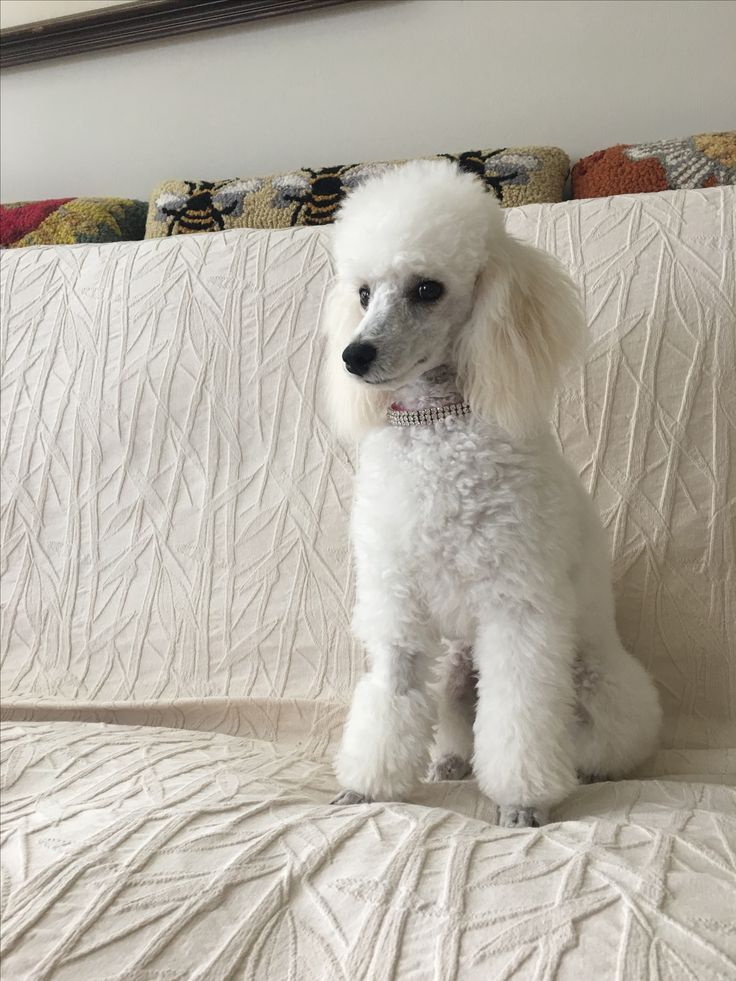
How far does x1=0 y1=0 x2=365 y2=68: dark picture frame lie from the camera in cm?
162

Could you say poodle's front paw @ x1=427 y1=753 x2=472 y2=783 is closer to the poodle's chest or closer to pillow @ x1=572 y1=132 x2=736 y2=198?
the poodle's chest

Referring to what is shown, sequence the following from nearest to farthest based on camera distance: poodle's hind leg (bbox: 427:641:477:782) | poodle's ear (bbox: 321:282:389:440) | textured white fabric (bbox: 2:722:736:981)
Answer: textured white fabric (bbox: 2:722:736:981)
poodle's ear (bbox: 321:282:389:440)
poodle's hind leg (bbox: 427:641:477:782)

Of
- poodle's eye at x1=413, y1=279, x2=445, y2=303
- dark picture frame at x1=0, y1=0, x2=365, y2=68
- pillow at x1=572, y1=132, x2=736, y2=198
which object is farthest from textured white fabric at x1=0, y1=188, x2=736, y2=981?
dark picture frame at x1=0, y1=0, x2=365, y2=68

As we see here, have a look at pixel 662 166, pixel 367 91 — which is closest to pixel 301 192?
pixel 367 91

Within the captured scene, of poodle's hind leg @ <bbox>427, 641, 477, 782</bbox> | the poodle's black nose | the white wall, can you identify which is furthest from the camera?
the white wall

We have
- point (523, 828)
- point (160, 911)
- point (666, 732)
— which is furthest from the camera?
point (666, 732)

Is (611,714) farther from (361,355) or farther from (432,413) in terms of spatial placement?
(361,355)

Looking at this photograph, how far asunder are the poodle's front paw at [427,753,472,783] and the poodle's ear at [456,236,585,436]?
449mm

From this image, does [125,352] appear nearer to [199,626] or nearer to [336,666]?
[199,626]

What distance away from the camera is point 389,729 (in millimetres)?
938

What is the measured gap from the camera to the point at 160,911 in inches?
26.4

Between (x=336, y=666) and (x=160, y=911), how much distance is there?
1.91ft

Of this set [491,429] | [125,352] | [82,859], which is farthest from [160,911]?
[125,352]

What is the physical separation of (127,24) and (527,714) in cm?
155
